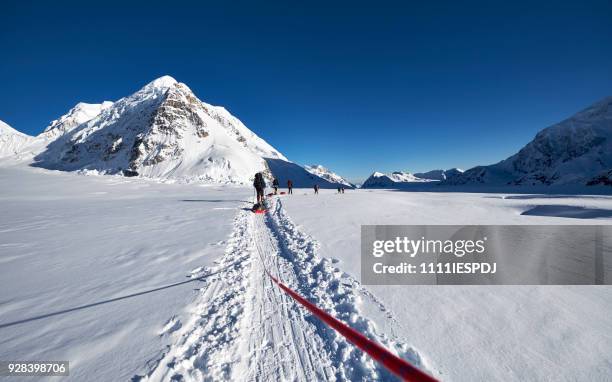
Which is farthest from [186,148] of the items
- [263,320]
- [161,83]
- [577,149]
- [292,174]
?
[577,149]

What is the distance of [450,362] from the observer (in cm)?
299

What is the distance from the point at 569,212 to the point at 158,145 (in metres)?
134

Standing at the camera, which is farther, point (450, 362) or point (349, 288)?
point (349, 288)

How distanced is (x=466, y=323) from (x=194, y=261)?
6.05m

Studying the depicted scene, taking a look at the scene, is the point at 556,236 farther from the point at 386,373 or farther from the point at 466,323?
the point at 386,373

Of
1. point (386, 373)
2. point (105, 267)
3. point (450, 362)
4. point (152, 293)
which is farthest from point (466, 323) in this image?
point (105, 267)

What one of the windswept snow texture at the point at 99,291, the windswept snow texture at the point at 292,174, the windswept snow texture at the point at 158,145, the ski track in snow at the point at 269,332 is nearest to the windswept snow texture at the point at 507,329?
the ski track in snow at the point at 269,332

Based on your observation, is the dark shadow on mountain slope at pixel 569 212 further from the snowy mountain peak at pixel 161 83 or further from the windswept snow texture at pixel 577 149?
the snowy mountain peak at pixel 161 83

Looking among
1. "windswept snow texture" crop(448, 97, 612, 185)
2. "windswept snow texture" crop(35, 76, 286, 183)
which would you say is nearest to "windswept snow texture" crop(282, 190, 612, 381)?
"windswept snow texture" crop(35, 76, 286, 183)

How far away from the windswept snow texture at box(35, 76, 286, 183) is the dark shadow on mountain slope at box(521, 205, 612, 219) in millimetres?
76649

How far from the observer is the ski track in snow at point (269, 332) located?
9.72ft

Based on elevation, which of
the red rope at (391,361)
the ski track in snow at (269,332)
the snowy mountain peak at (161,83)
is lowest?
the ski track in snow at (269,332)

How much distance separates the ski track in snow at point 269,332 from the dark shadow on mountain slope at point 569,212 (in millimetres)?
15215

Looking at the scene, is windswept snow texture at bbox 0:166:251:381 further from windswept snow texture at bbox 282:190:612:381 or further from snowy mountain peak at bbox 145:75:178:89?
snowy mountain peak at bbox 145:75:178:89
